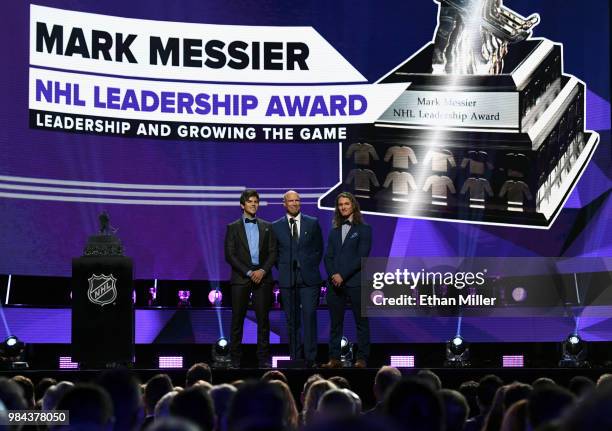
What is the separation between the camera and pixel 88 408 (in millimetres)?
3031

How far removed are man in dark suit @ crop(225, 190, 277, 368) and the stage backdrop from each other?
6.06ft

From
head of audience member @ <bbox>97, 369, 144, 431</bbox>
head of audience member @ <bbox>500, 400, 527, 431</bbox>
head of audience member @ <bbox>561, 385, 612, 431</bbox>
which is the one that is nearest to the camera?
head of audience member @ <bbox>561, 385, 612, 431</bbox>

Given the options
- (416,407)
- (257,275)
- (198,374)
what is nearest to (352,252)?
(257,275)

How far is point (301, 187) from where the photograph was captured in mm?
10367

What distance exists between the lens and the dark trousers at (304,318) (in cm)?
820

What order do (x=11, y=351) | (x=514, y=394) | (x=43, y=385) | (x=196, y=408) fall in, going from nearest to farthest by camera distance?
1. (x=196, y=408)
2. (x=514, y=394)
3. (x=43, y=385)
4. (x=11, y=351)

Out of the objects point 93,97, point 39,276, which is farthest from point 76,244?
point 93,97

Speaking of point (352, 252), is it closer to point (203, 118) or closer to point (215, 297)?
point (215, 297)

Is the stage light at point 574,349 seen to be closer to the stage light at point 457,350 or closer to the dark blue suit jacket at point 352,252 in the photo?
the stage light at point 457,350

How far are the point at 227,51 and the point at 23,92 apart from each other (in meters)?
2.08

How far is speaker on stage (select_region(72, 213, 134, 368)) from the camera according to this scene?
7969mm

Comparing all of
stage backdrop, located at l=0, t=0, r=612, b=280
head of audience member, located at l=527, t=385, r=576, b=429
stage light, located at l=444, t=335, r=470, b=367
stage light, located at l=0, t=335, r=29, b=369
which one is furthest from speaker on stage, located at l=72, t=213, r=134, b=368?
head of audience member, located at l=527, t=385, r=576, b=429

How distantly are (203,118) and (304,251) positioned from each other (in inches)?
104

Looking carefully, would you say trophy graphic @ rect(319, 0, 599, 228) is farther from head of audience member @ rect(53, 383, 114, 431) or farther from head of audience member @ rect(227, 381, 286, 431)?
head of audience member @ rect(227, 381, 286, 431)
